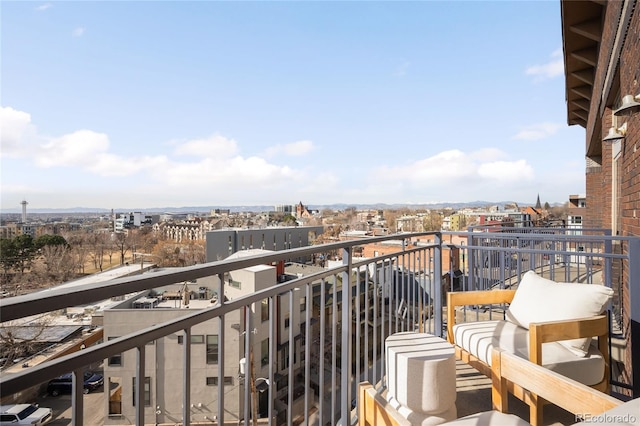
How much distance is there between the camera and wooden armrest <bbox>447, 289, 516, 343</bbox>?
9.07 ft

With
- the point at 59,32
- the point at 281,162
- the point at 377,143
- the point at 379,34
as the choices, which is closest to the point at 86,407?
the point at 379,34

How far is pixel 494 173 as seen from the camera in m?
51.6

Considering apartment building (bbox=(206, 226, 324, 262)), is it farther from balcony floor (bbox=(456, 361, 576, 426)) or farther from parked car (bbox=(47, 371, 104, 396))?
parked car (bbox=(47, 371, 104, 396))

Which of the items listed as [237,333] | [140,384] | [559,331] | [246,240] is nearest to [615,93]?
[559,331]

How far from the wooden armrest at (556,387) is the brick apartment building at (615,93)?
5.55 feet

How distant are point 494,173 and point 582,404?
5666 cm

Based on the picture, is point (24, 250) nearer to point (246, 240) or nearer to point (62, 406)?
point (62, 406)

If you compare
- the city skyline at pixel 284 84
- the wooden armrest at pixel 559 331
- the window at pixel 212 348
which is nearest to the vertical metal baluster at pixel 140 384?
the window at pixel 212 348

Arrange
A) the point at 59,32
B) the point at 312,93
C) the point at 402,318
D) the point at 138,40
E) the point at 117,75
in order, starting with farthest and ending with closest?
the point at 117,75
the point at 312,93
the point at 59,32
the point at 138,40
the point at 402,318

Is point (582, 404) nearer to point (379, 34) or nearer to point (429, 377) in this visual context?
point (429, 377)

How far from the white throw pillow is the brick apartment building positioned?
0.55 m

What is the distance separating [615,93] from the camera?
4.38 metres

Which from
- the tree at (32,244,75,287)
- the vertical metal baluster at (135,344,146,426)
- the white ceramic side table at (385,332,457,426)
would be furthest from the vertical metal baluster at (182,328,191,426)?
the tree at (32,244,75,287)

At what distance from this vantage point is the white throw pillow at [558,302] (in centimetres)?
219
